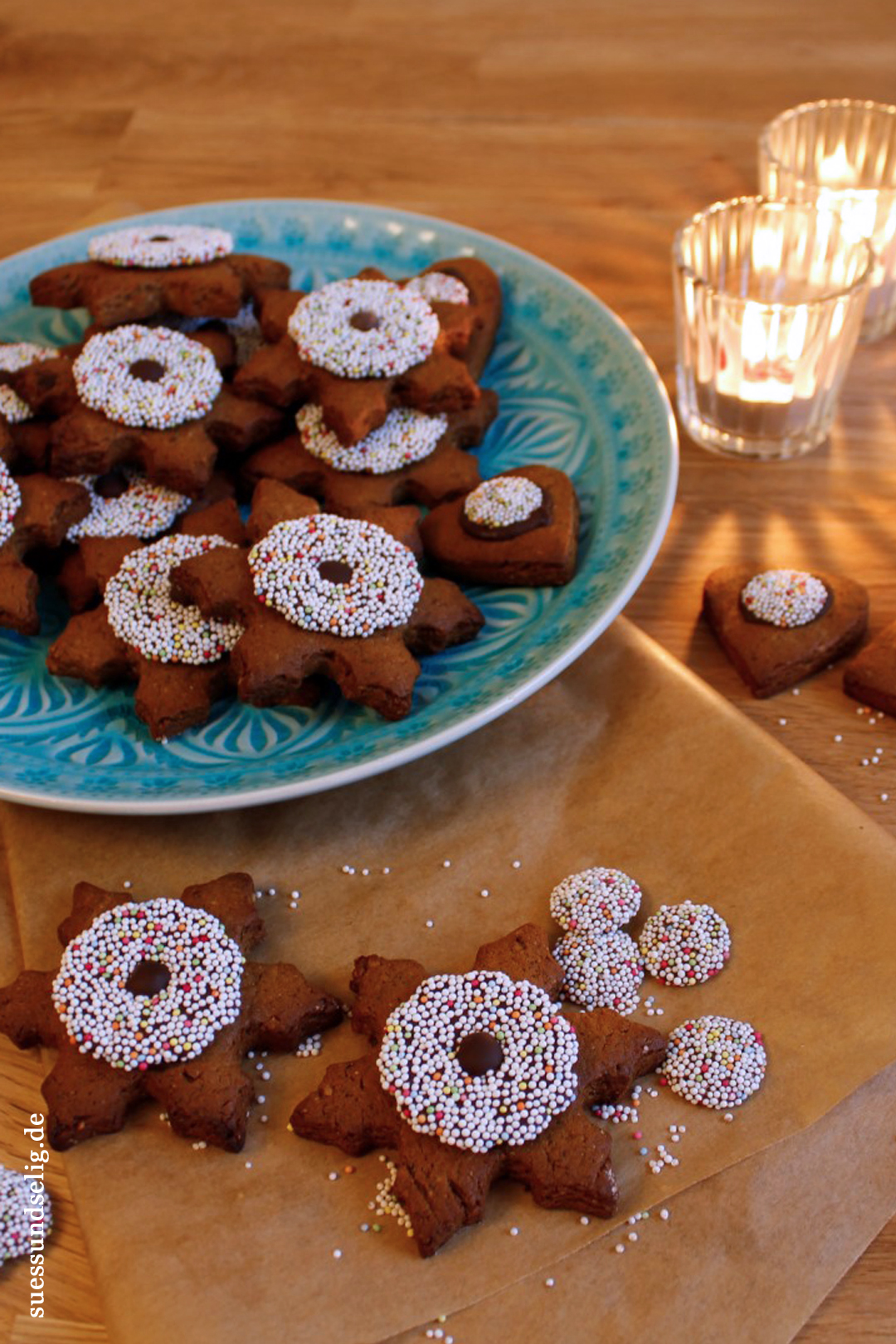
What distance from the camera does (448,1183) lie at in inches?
32.5

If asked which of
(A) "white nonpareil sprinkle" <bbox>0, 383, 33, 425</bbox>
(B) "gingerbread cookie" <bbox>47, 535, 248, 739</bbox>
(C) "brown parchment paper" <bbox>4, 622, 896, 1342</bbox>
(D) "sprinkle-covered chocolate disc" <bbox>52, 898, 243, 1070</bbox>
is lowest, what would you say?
(C) "brown parchment paper" <bbox>4, 622, 896, 1342</bbox>

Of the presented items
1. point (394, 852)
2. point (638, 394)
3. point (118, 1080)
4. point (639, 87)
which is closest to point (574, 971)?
point (394, 852)

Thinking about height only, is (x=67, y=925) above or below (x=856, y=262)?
below

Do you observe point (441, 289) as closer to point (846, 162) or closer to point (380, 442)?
point (380, 442)

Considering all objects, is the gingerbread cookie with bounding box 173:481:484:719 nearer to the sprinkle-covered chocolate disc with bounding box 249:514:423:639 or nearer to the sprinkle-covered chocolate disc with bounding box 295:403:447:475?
the sprinkle-covered chocolate disc with bounding box 249:514:423:639

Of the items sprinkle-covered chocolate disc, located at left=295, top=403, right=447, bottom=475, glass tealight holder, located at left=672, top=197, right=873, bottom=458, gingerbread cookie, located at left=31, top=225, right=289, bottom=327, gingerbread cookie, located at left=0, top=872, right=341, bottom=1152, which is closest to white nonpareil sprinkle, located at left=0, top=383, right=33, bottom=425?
gingerbread cookie, located at left=31, top=225, right=289, bottom=327

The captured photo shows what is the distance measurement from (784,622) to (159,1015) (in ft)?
1.96

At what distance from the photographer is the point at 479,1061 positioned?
0.85 metres

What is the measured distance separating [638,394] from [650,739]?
346mm

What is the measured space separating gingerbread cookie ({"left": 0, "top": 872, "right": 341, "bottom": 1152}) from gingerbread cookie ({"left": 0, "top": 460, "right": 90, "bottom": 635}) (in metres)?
0.29

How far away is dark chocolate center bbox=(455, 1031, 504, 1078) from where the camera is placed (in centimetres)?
85

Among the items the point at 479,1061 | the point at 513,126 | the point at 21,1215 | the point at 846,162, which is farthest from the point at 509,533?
the point at 513,126

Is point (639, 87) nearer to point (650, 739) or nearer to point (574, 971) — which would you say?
point (650, 739)

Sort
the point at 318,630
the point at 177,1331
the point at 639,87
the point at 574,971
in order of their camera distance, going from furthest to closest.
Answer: the point at 639,87 < the point at 318,630 < the point at 574,971 < the point at 177,1331
